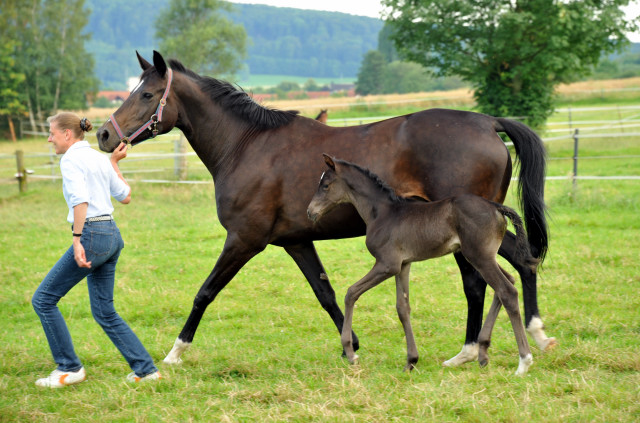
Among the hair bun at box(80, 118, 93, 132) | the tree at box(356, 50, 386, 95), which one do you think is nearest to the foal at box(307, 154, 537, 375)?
the hair bun at box(80, 118, 93, 132)

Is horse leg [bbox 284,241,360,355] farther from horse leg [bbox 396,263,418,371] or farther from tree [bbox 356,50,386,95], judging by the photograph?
tree [bbox 356,50,386,95]

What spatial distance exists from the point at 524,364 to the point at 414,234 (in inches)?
45.2

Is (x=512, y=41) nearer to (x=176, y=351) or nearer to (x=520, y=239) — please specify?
(x=520, y=239)

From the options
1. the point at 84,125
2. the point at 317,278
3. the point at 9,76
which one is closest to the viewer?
the point at 84,125

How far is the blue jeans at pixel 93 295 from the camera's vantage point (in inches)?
169

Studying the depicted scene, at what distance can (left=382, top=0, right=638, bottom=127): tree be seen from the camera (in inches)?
771

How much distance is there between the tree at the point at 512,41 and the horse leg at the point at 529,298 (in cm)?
1607

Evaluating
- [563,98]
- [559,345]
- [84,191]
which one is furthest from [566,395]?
[563,98]

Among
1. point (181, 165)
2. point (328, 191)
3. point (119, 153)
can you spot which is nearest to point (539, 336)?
point (328, 191)

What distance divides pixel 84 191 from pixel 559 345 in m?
3.71

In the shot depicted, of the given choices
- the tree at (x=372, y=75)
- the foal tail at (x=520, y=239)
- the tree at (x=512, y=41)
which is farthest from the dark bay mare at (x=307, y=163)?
the tree at (x=372, y=75)

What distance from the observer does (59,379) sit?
4.51 m

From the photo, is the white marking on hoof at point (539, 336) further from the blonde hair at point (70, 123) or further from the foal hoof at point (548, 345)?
the blonde hair at point (70, 123)

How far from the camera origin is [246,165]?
5152 mm
